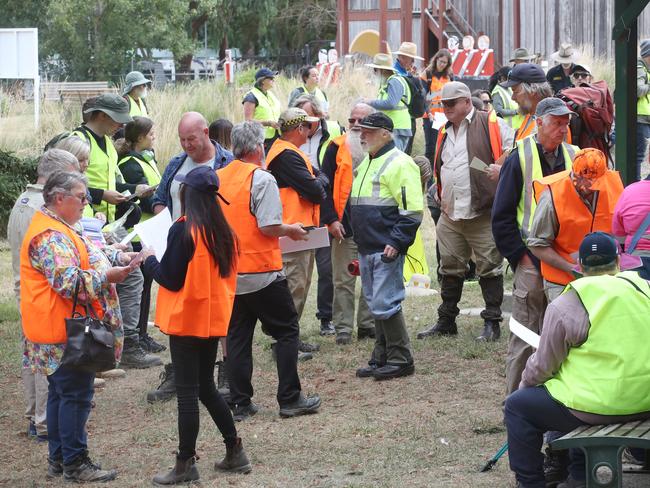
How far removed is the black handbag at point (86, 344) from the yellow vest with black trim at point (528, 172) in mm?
2678

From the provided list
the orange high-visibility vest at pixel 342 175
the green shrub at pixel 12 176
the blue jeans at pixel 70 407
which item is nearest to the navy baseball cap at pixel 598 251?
the blue jeans at pixel 70 407

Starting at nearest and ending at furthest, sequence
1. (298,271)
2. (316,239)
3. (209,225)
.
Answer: (209,225) → (316,239) → (298,271)

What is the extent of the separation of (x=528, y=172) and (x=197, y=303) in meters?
2.33

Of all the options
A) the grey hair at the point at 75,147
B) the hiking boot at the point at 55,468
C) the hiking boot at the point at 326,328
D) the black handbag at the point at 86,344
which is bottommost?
the hiking boot at the point at 55,468

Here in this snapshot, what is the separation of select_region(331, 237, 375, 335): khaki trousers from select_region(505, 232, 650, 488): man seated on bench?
4535 millimetres

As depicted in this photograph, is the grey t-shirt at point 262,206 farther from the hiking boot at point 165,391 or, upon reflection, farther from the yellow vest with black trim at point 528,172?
the yellow vest with black trim at point 528,172

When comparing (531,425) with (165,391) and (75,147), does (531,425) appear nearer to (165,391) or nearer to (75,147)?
(165,391)

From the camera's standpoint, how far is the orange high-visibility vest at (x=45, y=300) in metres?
6.12

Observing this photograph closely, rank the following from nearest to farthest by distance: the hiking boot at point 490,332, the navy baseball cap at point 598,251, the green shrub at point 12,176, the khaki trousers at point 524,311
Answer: the navy baseball cap at point 598,251 → the khaki trousers at point 524,311 → the hiking boot at point 490,332 → the green shrub at point 12,176

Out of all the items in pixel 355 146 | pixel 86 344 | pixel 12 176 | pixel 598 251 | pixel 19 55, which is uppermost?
pixel 19 55

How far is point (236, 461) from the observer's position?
20.9 feet

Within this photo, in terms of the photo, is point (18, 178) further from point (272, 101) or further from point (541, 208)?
point (541, 208)

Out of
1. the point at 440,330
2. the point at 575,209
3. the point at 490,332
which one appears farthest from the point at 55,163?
the point at 490,332

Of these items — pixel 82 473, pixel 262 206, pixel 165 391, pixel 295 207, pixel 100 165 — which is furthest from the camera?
pixel 100 165
